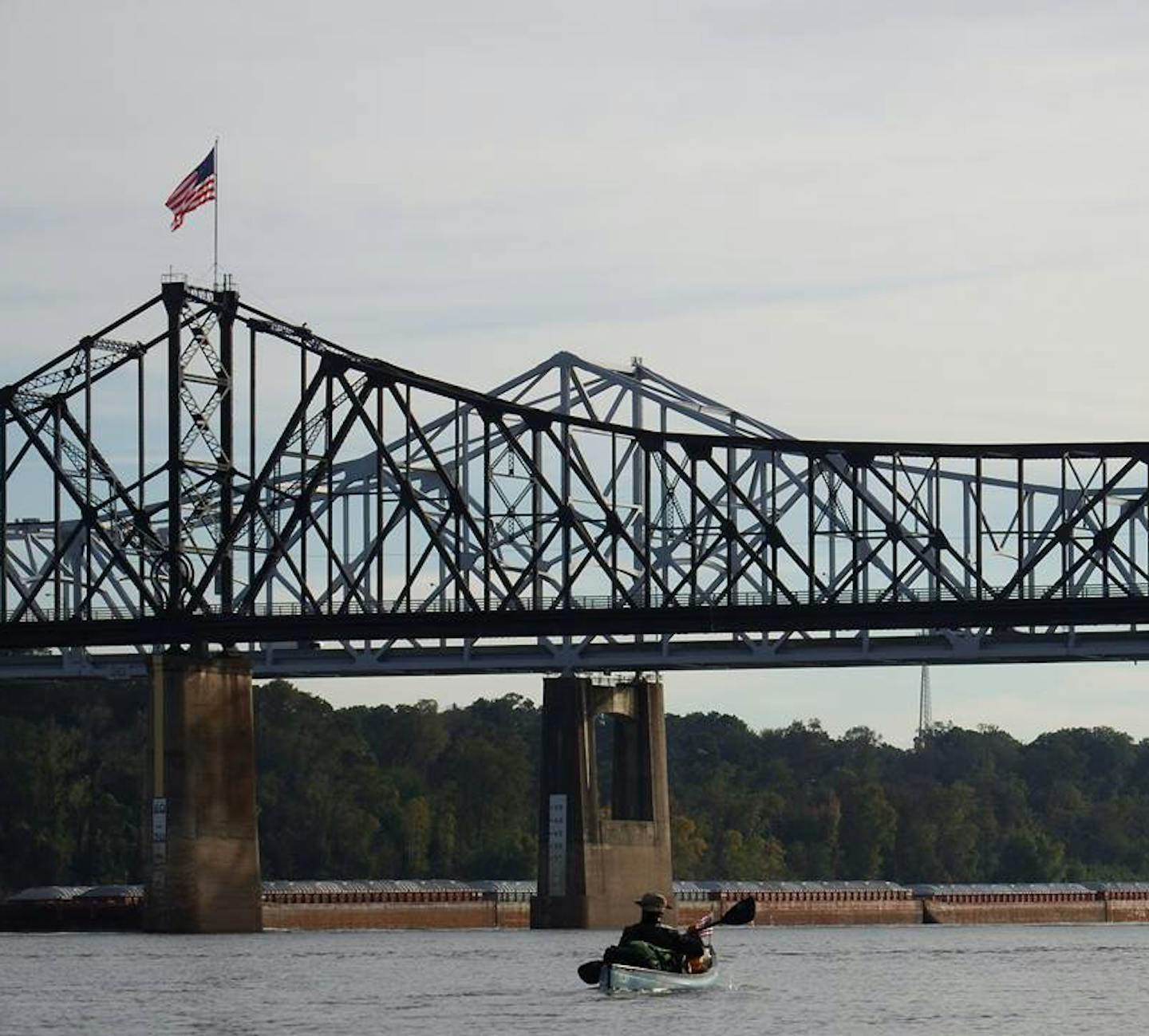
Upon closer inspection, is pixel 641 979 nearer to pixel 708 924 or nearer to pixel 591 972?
pixel 591 972

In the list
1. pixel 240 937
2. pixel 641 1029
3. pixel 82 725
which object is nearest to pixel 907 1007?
pixel 641 1029

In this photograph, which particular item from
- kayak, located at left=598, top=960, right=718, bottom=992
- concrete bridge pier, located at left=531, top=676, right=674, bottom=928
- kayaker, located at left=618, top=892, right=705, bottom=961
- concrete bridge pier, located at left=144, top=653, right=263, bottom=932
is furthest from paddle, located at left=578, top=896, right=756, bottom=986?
concrete bridge pier, located at left=531, top=676, right=674, bottom=928

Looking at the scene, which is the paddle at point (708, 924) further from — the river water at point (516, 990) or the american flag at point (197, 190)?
the american flag at point (197, 190)

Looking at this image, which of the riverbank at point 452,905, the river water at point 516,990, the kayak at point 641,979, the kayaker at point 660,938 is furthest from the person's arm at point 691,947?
the riverbank at point 452,905

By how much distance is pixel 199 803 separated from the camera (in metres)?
134

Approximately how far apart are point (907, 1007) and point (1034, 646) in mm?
59194

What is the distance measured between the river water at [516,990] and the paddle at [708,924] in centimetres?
59

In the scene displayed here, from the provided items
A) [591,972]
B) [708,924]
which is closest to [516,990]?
[591,972]

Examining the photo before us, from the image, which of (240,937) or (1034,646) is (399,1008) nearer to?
(240,937)

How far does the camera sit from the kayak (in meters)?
89.7

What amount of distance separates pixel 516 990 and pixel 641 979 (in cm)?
457

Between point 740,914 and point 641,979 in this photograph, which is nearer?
point 641,979

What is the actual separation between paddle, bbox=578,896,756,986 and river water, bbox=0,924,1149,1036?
0.59 meters

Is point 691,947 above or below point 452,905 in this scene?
below
